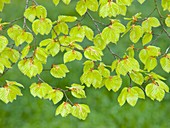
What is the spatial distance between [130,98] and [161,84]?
17cm

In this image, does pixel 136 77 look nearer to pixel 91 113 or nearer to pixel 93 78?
pixel 93 78

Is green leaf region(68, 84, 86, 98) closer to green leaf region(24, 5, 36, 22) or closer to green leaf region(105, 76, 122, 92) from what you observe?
green leaf region(105, 76, 122, 92)

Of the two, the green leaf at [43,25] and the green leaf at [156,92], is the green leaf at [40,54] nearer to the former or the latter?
the green leaf at [43,25]

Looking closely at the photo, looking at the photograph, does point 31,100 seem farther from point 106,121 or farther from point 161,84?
point 161,84

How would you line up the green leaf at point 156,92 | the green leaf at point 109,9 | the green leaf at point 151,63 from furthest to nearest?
the green leaf at point 151,63
the green leaf at point 156,92
the green leaf at point 109,9

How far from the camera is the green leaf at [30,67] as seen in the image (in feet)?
6.99

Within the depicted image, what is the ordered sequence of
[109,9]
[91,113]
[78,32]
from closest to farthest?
[109,9], [78,32], [91,113]

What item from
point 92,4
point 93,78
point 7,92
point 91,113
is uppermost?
point 92,4

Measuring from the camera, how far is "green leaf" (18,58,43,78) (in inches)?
83.9

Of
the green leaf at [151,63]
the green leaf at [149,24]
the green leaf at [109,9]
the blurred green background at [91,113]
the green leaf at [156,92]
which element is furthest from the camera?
the blurred green background at [91,113]

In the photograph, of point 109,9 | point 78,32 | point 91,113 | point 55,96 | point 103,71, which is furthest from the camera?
point 91,113

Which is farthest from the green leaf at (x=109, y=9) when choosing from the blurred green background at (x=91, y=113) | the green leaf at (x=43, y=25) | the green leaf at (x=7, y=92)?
the blurred green background at (x=91, y=113)

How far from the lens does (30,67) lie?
213cm

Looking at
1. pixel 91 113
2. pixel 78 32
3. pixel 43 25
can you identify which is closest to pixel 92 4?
pixel 78 32
